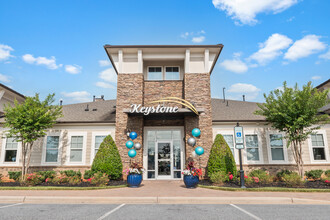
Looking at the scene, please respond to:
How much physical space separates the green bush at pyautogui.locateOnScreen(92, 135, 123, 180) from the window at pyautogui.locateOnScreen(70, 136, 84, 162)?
289 centimetres

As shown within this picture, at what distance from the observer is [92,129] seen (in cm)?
1598

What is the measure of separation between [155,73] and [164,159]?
698cm

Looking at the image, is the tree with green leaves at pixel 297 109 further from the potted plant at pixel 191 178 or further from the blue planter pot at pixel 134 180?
the blue planter pot at pixel 134 180

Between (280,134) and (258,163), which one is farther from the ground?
(280,134)

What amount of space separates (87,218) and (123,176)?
852cm

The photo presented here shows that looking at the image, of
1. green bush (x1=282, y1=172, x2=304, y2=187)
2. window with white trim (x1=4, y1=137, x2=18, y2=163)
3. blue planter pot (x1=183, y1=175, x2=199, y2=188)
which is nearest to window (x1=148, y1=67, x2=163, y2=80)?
A: blue planter pot (x1=183, y1=175, x2=199, y2=188)

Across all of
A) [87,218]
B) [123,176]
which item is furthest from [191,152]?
[87,218]

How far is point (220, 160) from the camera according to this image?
1297 centimetres

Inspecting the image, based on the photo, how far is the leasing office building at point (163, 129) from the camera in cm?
1510

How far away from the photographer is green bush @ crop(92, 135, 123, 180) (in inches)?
515

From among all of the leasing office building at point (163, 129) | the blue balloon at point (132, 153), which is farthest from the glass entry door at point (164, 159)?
the blue balloon at point (132, 153)

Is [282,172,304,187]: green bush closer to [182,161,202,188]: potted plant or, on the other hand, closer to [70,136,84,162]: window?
[182,161,202,188]: potted plant

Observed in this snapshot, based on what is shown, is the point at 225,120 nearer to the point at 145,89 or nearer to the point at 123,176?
the point at 145,89

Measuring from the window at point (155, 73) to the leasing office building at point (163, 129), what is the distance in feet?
1.49
